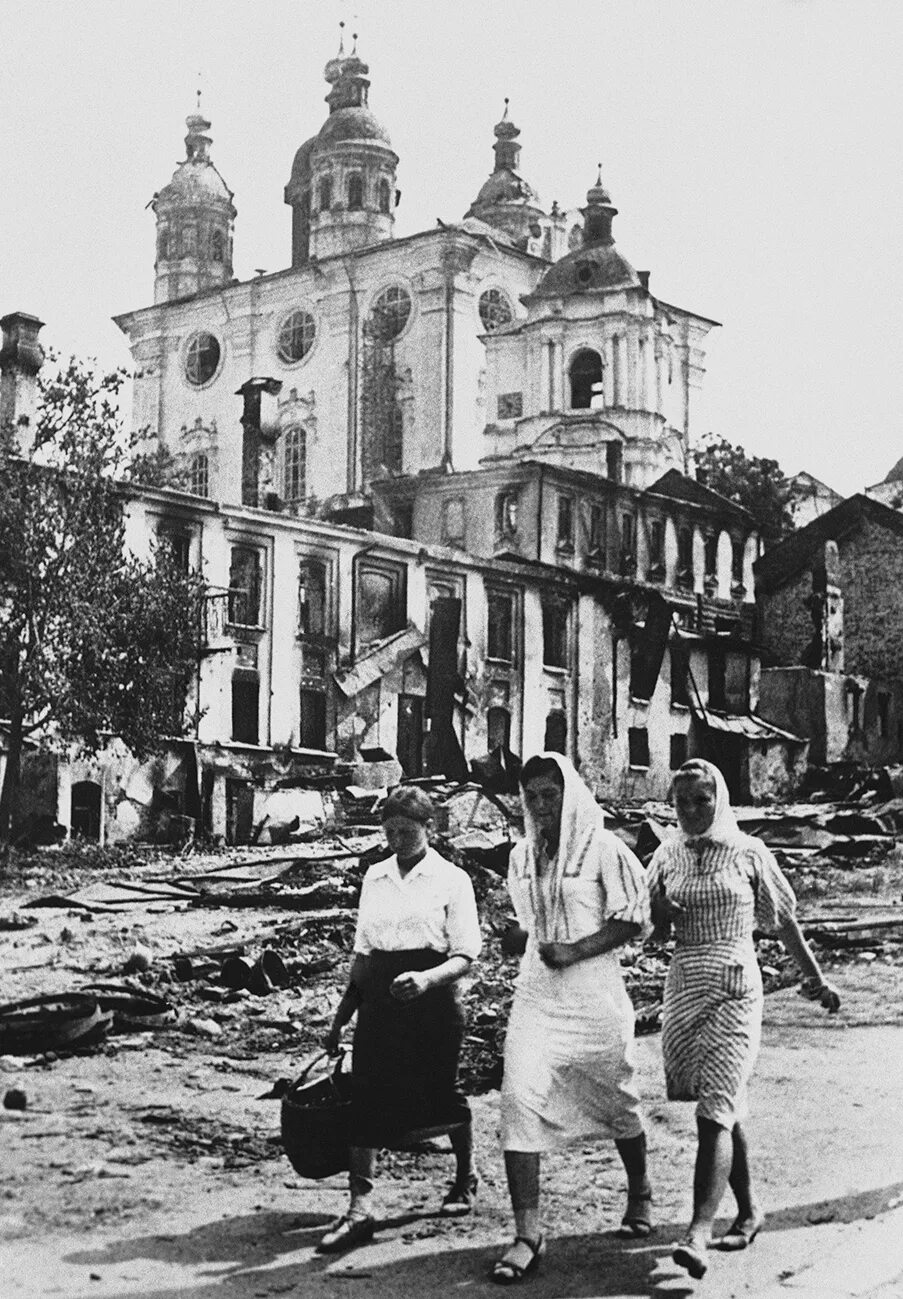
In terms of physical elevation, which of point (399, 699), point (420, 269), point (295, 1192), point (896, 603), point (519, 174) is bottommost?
point (295, 1192)

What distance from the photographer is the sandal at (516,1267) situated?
5.71 meters

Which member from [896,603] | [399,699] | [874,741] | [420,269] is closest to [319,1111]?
[399,699]

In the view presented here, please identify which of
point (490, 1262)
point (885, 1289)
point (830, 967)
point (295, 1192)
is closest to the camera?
point (885, 1289)

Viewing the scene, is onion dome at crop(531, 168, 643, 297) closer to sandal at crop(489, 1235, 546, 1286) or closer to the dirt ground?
the dirt ground

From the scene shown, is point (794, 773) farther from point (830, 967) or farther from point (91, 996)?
point (91, 996)

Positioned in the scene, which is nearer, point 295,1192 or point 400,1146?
point 400,1146

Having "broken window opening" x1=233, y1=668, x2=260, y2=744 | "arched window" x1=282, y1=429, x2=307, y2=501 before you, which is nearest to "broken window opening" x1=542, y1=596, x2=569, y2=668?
"broken window opening" x1=233, y1=668, x2=260, y2=744

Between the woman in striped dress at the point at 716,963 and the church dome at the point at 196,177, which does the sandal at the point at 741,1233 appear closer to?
the woman in striped dress at the point at 716,963

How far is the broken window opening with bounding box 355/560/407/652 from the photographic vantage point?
124 feet

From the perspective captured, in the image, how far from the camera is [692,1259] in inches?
219

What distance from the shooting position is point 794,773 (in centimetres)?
4175

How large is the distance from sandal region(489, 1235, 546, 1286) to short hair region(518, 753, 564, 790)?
61.4 inches

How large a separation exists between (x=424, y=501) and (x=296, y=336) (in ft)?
61.0

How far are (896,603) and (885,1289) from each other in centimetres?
4445
